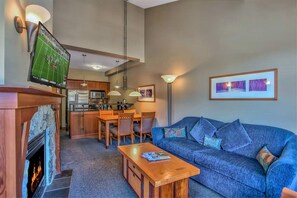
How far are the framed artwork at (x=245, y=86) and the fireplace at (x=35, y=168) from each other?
3.09 meters

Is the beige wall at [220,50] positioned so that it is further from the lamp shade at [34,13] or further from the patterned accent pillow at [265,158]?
the lamp shade at [34,13]

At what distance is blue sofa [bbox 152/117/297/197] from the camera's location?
5.00 ft

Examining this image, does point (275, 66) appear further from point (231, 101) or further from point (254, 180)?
point (254, 180)

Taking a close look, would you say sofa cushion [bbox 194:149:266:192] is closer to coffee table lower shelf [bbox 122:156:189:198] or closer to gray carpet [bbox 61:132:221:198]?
gray carpet [bbox 61:132:221:198]

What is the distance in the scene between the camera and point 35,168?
5.73 ft

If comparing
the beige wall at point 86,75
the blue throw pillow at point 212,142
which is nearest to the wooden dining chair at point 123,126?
the blue throw pillow at point 212,142

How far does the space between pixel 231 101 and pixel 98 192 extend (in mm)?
2733

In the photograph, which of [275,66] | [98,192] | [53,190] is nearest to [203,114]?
[275,66]

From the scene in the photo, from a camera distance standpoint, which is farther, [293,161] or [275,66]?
[275,66]

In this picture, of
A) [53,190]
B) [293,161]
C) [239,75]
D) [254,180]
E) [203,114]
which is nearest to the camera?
[293,161]

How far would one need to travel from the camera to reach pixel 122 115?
3.98 metres

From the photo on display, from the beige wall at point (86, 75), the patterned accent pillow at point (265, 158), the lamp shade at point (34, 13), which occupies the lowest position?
the patterned accent pillow at point (265, 158)

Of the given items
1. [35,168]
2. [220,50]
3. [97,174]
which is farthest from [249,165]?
[35,168]

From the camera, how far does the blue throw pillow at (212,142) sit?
2.59 metres
